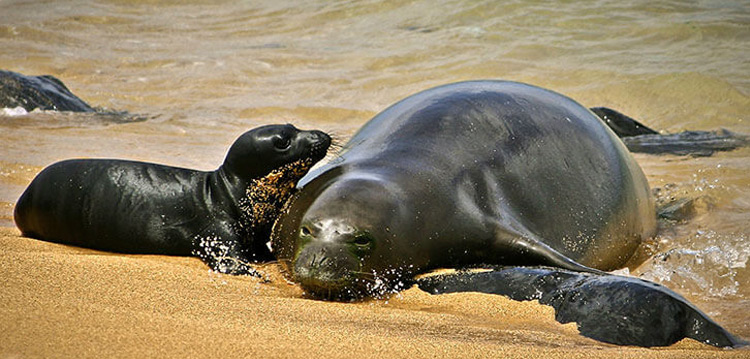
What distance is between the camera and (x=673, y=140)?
8344 mm

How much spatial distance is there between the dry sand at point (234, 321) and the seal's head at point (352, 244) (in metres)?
0.11

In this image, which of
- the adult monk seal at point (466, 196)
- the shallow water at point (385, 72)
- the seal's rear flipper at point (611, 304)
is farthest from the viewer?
the shallow water at point (385, 72)

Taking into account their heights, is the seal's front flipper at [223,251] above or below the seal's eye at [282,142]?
below

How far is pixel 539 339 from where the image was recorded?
2814mm

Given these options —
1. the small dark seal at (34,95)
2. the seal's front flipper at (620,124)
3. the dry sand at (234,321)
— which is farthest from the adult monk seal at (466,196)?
the small dark seal at (34,95)

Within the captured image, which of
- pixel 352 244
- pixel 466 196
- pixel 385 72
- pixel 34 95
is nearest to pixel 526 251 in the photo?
pixel 466 196

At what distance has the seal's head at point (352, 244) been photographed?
350 centimetres

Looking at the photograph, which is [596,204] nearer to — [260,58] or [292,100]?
[292,100]

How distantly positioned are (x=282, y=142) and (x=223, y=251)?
562 mm

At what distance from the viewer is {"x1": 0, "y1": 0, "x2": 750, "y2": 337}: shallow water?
20.2 ft

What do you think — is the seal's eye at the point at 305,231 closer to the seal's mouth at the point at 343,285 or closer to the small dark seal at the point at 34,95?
the seal's mouth at the point at 343,285

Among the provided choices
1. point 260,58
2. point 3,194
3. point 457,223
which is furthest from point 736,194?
point 260,58

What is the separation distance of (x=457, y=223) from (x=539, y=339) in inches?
43.8

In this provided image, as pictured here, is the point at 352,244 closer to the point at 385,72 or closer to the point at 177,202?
the point at 177,202
